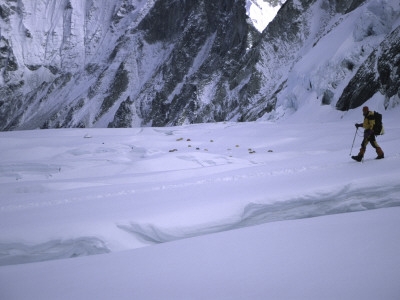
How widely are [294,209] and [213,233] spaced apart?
136 cm

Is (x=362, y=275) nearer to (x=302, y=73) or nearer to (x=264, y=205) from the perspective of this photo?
(x=264, y=205)

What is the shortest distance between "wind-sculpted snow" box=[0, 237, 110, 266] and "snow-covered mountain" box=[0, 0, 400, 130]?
14.6 metres

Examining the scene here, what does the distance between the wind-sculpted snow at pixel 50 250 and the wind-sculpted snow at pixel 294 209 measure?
1.40 ft

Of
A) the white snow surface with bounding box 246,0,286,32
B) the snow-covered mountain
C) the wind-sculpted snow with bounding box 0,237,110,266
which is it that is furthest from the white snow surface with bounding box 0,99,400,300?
the white snow surface with bounding box 246,0,286,32

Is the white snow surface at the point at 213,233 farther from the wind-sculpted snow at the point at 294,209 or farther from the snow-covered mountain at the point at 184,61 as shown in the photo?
the snow-covered mountain at the point at 184,61

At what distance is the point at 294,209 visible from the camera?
450 centimetres

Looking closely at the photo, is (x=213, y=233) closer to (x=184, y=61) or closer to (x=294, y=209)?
(x=294, y=209)

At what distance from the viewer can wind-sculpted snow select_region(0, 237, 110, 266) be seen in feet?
12.5

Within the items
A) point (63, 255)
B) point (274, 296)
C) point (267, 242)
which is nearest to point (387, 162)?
point (267, 242)

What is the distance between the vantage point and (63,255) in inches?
150

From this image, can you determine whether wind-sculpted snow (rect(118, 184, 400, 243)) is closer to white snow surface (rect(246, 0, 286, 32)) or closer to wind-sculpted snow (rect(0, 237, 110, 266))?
wind-sculpted snow (rect(0, 237, 110, 266))

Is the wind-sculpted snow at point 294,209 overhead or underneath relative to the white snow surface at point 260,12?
underneath

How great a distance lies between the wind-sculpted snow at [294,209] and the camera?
4055 mm

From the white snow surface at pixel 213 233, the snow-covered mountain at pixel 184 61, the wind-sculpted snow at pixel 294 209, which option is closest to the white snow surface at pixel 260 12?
the snow-covered mountain at pixel 184 61
